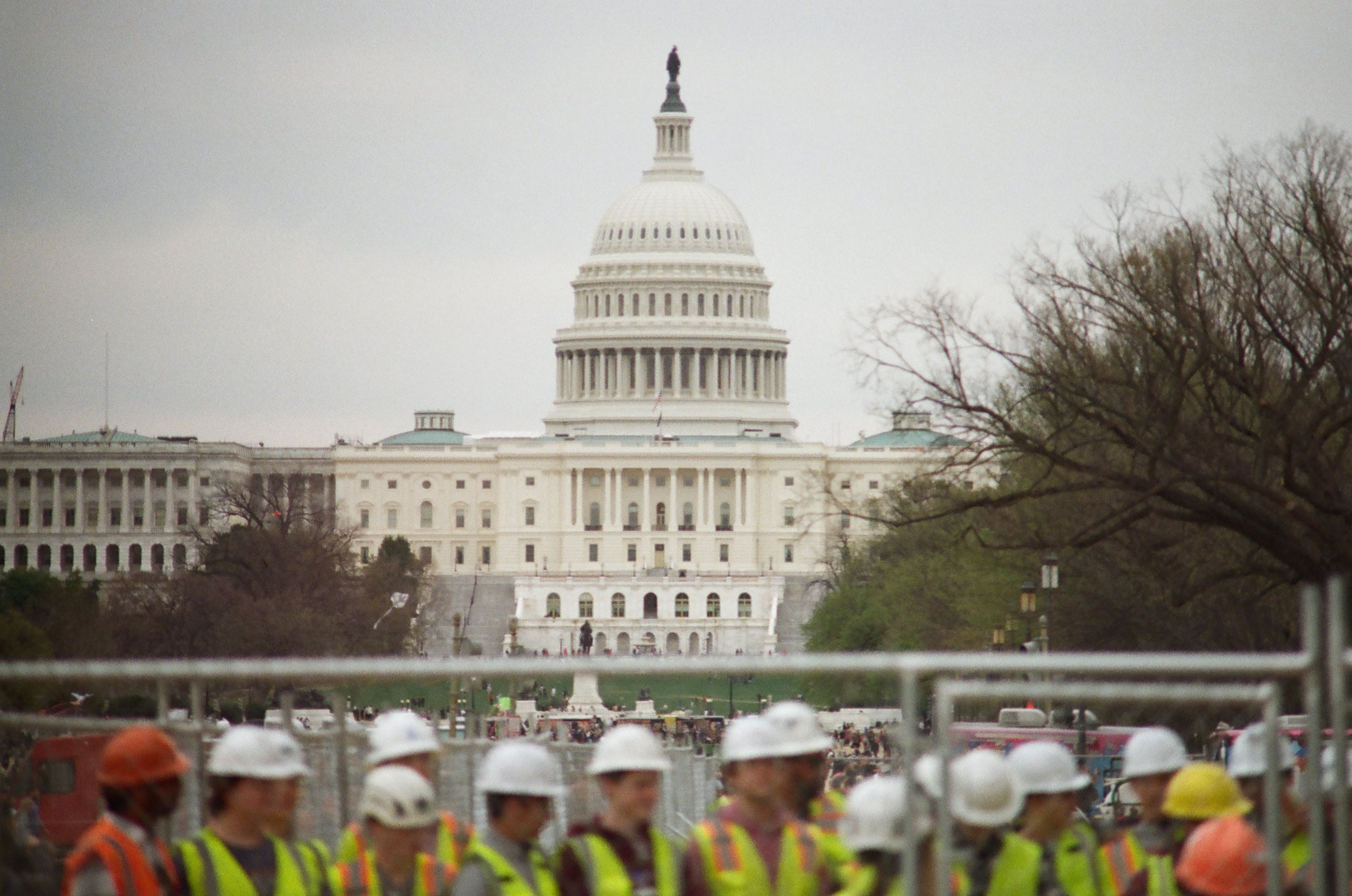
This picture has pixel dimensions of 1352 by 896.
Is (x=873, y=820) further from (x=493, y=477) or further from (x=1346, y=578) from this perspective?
(x=493, y=477)

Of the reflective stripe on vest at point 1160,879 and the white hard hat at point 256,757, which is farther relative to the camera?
the reflective stripe on vest at point 1160,879

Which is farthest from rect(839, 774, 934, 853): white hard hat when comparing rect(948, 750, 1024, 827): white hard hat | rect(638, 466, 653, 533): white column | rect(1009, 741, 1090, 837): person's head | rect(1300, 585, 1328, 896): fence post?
rect(638, 466, 653, 533): white column

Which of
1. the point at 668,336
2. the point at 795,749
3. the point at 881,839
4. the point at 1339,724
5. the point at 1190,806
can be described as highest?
the point at 668,336

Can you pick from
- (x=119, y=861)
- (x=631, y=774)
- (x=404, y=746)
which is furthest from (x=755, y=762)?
(x=119, y=861)

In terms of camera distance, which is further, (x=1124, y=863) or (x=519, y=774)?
(x=1124, y=863)

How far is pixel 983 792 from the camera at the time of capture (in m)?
11.2

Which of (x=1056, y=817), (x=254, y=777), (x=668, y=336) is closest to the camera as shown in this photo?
(x=254, y=777)

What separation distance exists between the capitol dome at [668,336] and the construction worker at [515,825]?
179m

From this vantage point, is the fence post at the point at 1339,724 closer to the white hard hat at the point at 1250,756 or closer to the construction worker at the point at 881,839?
the white hard hat at the point at 1250,756

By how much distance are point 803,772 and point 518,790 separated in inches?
55.7

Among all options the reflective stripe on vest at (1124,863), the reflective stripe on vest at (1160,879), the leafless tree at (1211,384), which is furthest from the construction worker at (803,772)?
the leafless tree at (1211,384)

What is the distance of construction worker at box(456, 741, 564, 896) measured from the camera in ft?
35.6

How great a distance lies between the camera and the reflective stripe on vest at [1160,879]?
38.3 feet

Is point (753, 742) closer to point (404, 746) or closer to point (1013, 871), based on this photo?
point (1013, 871)
